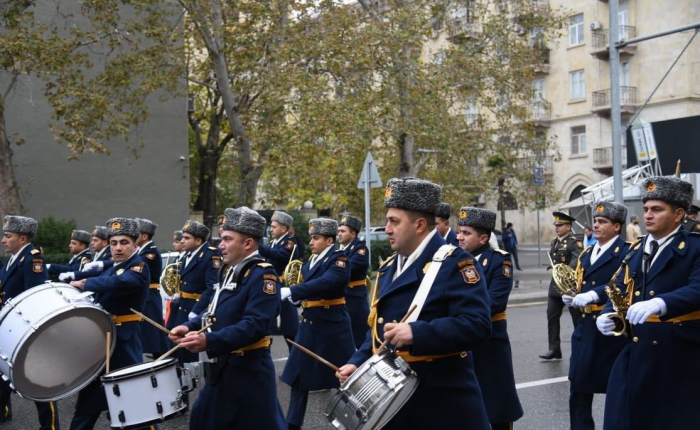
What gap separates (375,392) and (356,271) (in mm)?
6377

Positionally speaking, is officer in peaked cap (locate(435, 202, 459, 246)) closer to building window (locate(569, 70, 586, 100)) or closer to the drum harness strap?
the drum harness strap

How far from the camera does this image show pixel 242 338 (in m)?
5.19

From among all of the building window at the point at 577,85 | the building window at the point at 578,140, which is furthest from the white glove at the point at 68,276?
the building window at the point at 578,140

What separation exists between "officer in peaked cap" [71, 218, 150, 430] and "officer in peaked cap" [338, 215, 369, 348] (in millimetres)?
3262

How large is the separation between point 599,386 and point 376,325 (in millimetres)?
3054

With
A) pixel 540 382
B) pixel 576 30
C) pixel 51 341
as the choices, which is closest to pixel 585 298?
pixel 540 382

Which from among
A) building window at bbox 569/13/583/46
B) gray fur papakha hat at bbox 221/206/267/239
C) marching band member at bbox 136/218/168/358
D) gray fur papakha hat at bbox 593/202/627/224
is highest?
building window at bbox 569/13/583/46

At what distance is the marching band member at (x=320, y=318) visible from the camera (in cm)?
792

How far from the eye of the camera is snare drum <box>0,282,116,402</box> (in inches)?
230

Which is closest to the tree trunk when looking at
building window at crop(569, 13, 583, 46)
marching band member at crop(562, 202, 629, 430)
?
marching band member at crop(562, 202, 629, 430)

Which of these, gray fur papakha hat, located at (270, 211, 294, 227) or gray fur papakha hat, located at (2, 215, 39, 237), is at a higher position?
gray fur papakha hat, located at (2, 215, 39, 237)

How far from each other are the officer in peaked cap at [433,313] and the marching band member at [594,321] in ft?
9.08

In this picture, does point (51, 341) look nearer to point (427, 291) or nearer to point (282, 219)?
point (427, 291)

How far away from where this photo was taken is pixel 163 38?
2141 cm
